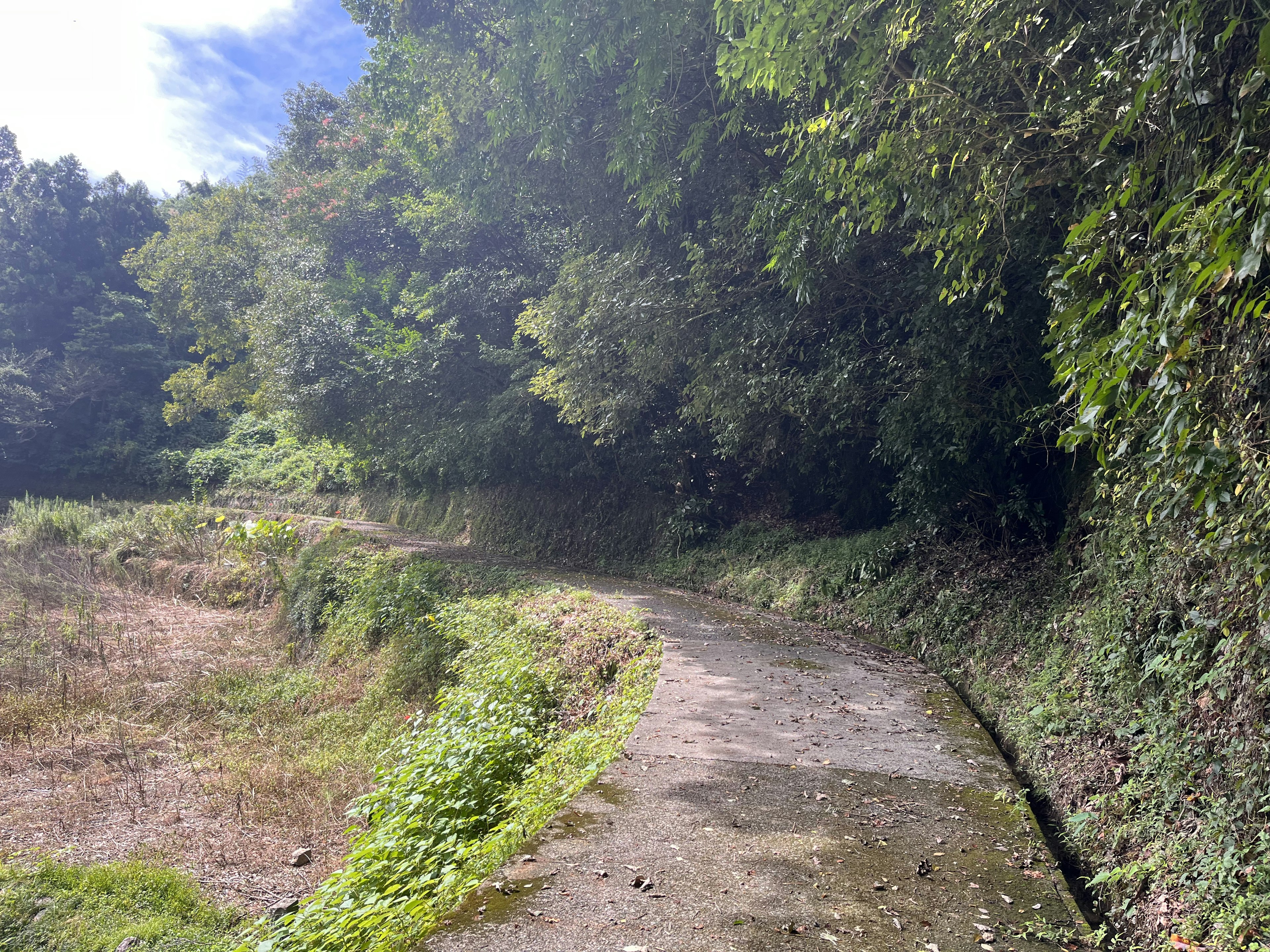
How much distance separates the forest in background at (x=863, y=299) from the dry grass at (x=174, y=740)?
19.4 ft

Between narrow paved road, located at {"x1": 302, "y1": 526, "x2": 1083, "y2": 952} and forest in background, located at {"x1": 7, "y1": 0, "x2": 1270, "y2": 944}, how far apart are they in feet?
2.01

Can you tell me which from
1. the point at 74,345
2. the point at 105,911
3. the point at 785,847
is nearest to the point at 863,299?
the point at 785,847

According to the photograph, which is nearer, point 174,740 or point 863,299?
point 174,740

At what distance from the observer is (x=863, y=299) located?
9.78 metres

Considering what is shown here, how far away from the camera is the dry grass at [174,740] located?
20.1ft

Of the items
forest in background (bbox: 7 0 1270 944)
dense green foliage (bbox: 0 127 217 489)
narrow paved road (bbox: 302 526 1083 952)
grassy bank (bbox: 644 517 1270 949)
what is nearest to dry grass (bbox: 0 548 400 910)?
narrow paved road (bbox: 302 526 1083 952)

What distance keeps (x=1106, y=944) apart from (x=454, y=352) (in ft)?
58.0

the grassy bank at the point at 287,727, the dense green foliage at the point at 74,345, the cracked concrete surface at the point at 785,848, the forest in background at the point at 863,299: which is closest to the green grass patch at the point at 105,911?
the grassy bank at the point at 287,727

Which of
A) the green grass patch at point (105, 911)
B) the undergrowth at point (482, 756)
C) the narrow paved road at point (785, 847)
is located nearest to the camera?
the narrow paved road at point (785, 847)

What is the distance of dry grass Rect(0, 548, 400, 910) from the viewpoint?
6.14 m

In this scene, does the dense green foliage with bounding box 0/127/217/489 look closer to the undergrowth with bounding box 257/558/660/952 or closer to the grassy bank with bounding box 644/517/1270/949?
the undergrowth with bounding box 257/558/660/952

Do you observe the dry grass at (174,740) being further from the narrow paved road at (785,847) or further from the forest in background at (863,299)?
the forest in background at (863,299)

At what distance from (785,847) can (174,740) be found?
8130mm

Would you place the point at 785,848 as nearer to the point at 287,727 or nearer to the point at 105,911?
the point at 105,911
